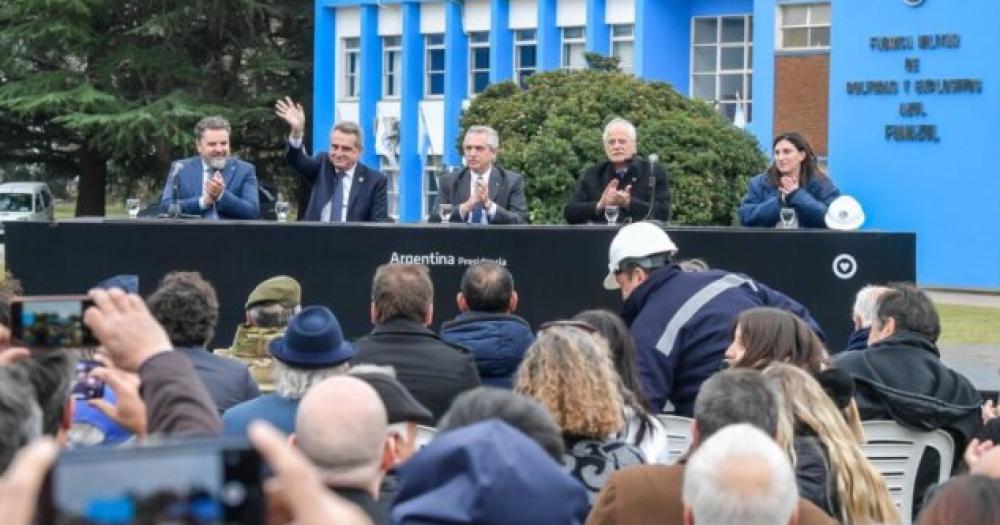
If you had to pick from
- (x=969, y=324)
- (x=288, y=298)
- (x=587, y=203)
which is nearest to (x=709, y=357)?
(x=288, y=298)

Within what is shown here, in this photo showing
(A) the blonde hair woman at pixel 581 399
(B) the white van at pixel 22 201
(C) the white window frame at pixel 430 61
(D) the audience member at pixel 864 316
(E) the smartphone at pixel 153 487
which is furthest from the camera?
(B) the white van at pixel 22 201

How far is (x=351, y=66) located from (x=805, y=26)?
51.3 feet

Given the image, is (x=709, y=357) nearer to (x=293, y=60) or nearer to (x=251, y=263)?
(x=251, y=263)

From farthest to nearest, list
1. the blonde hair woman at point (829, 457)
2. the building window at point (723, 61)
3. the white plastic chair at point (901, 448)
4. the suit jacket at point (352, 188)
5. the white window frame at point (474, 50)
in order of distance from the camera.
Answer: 1. the white window frame at point (474, 50)
2. the building window at point (723, 61)
3. the suit jacket at point (352, 188)
4. the white plastic chair at point (901, 448)
5. the blonde hair woman at point (829, 457)

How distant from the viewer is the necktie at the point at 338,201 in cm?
1188

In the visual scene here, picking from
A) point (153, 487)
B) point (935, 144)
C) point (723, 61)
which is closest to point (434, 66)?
point (723, 61)

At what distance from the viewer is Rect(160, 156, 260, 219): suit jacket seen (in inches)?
453

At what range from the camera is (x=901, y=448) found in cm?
712

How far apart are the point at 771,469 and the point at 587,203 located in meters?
7.84

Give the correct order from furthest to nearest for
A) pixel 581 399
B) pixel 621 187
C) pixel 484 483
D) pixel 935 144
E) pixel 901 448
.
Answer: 1. pixel 935 144
2. pixel 621 187
3. pixel 901 448
4. pixel 581 399
5. pixel 484 483

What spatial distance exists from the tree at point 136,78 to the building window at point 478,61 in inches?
227

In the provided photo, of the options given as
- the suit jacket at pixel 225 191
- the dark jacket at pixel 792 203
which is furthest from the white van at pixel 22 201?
the dark jacket at pixel 792 203

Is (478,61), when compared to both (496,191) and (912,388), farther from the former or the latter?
(912,388)

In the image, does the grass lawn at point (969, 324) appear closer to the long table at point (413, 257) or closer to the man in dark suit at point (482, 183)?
the man in dark suit at point (482, 183)
